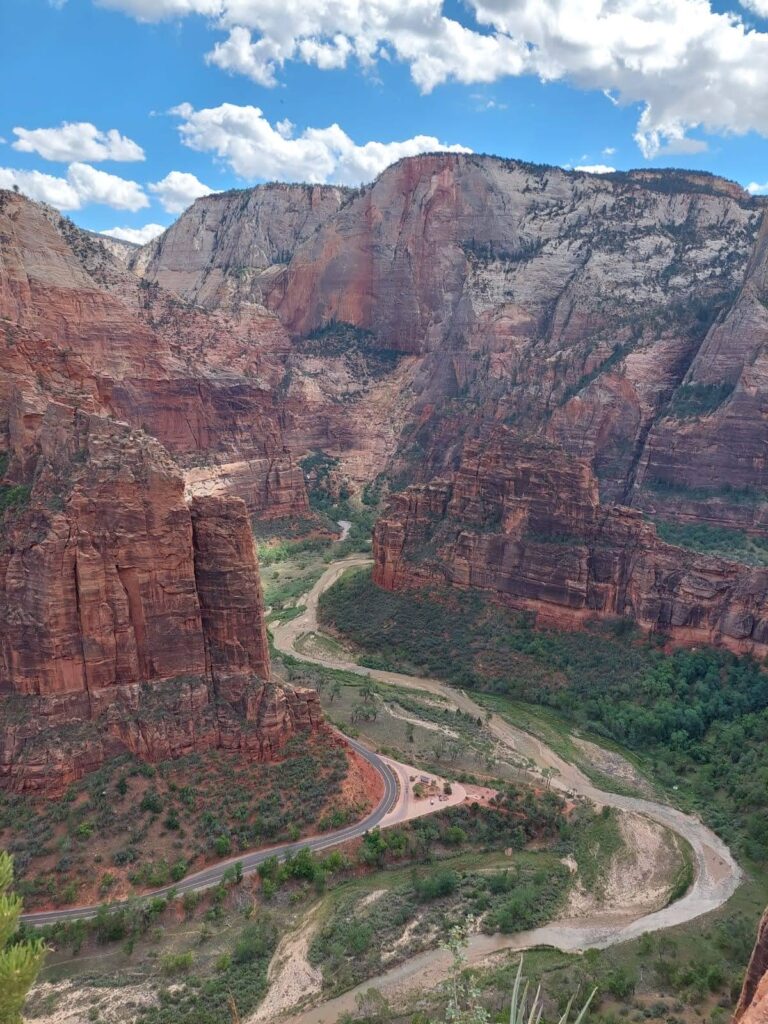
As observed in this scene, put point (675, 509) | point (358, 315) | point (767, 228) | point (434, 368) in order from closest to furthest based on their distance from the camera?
point (675, 509) → point (767, 228) → point (434, 368) → point (358, 315)

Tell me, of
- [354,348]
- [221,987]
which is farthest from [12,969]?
[354,348]

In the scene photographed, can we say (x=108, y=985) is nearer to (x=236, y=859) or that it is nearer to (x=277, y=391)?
(x=236, y=859)

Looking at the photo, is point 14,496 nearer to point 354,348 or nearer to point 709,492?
point 709,492

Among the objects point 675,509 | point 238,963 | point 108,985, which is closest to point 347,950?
point 238,963

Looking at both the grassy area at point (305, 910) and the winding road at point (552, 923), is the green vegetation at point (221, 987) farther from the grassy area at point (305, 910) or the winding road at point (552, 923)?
the winding road at point (552, 923)

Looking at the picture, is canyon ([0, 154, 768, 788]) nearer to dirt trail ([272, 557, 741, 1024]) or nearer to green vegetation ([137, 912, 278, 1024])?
green vegetation ([137, 912, 278, 1024])

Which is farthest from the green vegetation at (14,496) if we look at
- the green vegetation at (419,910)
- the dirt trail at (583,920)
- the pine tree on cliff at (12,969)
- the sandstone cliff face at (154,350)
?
the sandstone cliff face at (154,350)

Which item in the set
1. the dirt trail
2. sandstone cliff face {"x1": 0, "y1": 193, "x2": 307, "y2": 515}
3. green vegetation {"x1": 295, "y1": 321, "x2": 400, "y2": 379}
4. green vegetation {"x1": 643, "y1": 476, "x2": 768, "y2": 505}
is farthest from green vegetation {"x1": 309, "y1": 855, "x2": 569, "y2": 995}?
green vegetation {"x1": 295, "y1": 321, "x2": 400, "y2": 379}
